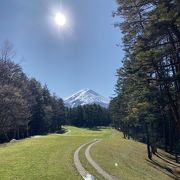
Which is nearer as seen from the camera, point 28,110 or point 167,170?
point 167,170

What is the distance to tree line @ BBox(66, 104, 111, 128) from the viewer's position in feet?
529

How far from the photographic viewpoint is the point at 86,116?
160000 mm

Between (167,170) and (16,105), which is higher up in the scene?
(16,105)

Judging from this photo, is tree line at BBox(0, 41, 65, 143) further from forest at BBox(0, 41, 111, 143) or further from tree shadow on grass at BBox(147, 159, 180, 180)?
tree shadow on grass at BBox(147, 159, 180, 180)

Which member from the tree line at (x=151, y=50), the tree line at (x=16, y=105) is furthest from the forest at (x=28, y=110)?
the tree line at (x=151, y=50)

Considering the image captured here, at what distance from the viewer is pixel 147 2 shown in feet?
76.8

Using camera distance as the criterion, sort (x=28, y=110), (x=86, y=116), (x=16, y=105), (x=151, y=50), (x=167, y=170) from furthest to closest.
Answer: (x=86, y=116) → (x=28, y=110) → (x=16, y=105) → (x=167, y=170) → (x=151, y=50)

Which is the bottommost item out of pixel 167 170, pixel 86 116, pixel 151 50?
pixel 167 170

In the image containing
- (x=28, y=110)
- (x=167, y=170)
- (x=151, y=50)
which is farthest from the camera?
(x=28, y=110)

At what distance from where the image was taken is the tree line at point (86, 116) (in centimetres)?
16112

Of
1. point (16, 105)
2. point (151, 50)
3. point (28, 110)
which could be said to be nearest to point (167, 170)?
point (151, 50)

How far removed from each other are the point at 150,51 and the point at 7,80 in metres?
46.2

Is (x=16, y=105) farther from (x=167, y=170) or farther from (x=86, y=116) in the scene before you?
(x=86, y=116)

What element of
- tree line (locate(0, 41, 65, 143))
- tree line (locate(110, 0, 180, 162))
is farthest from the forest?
tree line (locate(110, 0, 180, 162))
